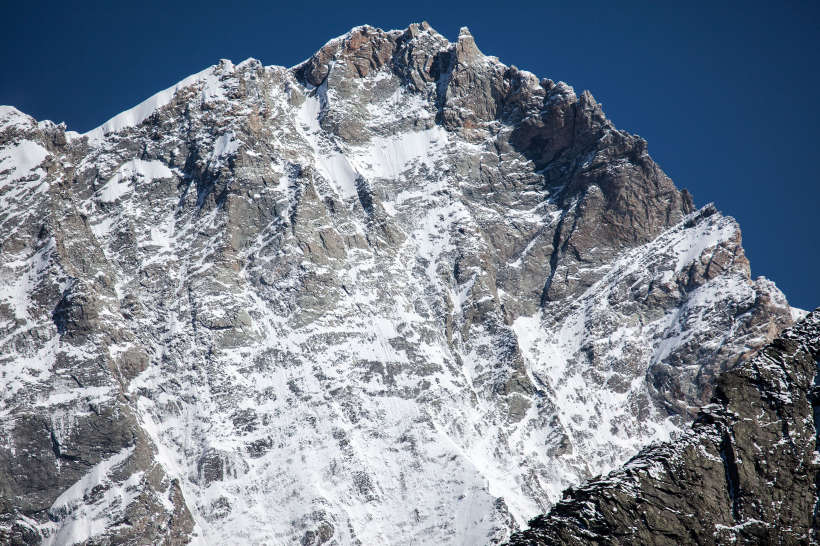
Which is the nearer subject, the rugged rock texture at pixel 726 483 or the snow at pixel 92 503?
the rugged rock texture at pixel 726 483

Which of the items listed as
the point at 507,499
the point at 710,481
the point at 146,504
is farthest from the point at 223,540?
the point at 710,481

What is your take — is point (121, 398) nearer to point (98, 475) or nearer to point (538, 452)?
point (98, 475)

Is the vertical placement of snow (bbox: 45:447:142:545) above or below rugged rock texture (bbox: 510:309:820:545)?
above

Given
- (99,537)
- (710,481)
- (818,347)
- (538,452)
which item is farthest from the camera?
(538,452)

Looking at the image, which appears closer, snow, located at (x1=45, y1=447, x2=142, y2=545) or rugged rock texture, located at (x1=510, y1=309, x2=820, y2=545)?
rugged rock texture, located at (x1=510, y1=309, x2=820, y2=545)

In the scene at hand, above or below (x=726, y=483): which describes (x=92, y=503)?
above

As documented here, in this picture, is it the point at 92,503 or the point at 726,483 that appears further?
the point at 92,503

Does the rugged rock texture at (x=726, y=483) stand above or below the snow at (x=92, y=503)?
below

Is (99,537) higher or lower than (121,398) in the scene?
lower
